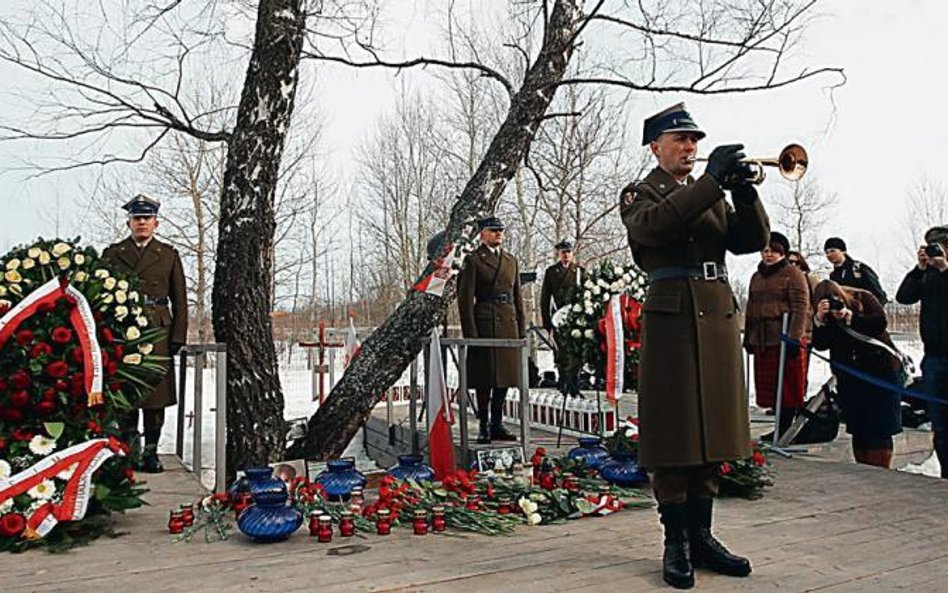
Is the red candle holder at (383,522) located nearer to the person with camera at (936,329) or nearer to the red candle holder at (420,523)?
the red candle holder at (420,523)

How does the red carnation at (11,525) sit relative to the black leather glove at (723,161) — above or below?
below

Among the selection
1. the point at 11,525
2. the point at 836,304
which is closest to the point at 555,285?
the point at 836,304

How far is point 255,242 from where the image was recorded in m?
5.53

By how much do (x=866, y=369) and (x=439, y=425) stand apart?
2605 mm

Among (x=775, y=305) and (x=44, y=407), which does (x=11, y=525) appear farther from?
(x=775, y=305)

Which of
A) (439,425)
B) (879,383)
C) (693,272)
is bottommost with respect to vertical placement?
(439,425)

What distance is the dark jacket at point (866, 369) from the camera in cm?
534

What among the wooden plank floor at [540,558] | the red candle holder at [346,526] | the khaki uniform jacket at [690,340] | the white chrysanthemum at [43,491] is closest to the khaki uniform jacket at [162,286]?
the wooden plank floor at [540,558]

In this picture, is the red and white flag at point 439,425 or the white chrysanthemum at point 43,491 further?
the red and white flag at point 439,425

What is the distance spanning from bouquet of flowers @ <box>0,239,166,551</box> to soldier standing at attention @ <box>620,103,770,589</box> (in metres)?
2.26

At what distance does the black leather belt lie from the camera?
2.97m

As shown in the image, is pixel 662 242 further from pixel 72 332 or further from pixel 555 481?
pixel 72 332

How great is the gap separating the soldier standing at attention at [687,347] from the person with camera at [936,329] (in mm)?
2649

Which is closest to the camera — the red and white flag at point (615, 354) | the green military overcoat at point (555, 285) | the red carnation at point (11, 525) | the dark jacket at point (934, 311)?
the red carnation at point (11, 525)
